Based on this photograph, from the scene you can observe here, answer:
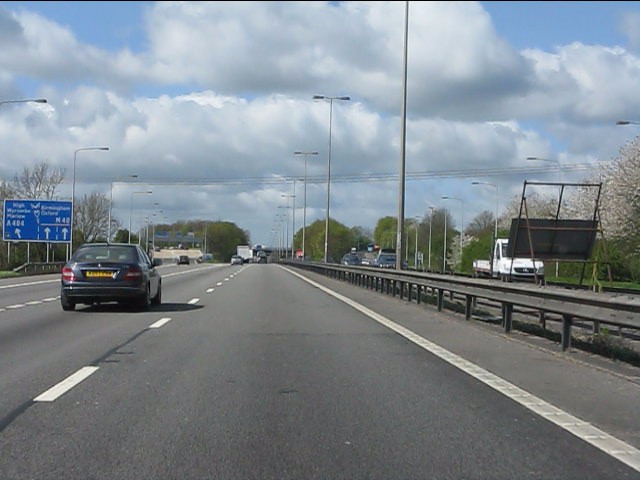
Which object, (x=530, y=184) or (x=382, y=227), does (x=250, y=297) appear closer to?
(x=530, y=184)

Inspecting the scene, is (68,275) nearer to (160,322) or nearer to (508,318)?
(160,322)

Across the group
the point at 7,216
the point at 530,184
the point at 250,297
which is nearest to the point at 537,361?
the point at 530,184

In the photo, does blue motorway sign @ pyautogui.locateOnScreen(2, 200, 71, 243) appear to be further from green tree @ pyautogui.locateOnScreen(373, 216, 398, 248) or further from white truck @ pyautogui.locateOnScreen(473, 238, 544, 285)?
green tree @ pyautogui.locateOnScreen(373, 216, 398, 248)

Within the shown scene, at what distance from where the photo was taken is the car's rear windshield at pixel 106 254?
18781mm

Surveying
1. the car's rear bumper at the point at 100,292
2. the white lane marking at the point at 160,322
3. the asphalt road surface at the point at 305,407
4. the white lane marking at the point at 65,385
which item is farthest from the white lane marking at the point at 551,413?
the car's rear bumper at the point at 100,292

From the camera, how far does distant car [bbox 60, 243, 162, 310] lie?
60.3ft

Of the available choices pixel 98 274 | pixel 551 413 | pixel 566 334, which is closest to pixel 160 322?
pixel 98 274

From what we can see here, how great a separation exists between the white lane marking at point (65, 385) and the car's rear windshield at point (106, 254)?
882 centimetres

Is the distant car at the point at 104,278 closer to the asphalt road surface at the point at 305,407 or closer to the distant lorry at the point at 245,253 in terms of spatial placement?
the asphalt road surface at the point at 305,407

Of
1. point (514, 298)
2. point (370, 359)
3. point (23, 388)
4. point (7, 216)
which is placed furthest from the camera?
point (7, 216)

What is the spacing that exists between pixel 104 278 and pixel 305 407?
11.4 metres

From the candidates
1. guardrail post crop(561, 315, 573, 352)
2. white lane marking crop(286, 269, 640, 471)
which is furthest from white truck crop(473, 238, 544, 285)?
white lane marking crop(286, 269, 640, 471)

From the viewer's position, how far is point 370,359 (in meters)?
11.5

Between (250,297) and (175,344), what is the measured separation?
13799 millimetres
